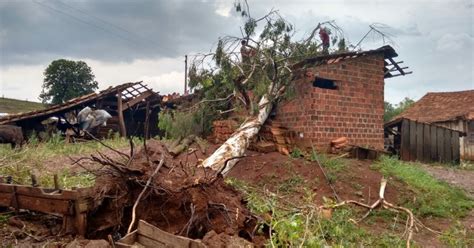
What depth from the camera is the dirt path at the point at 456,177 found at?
28.2 feet

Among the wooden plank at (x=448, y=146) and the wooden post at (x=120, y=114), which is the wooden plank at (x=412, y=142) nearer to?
the wooden plank at (x=448, y=146)

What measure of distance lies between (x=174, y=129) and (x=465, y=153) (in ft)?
47.6

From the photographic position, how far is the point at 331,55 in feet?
29.7

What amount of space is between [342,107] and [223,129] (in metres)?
2.85

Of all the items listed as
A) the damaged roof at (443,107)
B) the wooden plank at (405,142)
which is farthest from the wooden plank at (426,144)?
the damaged roof at (443,107)

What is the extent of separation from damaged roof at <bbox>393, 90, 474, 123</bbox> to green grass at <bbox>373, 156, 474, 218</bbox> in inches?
431

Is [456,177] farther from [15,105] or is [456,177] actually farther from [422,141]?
[15,105]

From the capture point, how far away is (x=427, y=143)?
1192 cm

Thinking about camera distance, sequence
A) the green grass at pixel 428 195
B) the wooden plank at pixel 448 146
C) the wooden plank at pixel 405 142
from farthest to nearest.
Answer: the wooden plank at pixel 448 146, the wooden plank at pixel 405 142, the green grass at pixel 428 195

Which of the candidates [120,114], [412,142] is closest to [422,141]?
[412,142]

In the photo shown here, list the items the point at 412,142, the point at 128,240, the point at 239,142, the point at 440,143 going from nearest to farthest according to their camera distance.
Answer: the point at 128,240
the point at 239,142
the point at 412,142
the point at 440,143

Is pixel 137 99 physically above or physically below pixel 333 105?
above

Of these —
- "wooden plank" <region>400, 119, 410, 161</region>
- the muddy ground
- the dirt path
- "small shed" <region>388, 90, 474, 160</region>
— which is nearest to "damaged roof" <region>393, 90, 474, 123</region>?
"small shed" <region>388, 90, 474, 160</region>

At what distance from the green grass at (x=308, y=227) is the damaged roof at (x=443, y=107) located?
1438 cm
